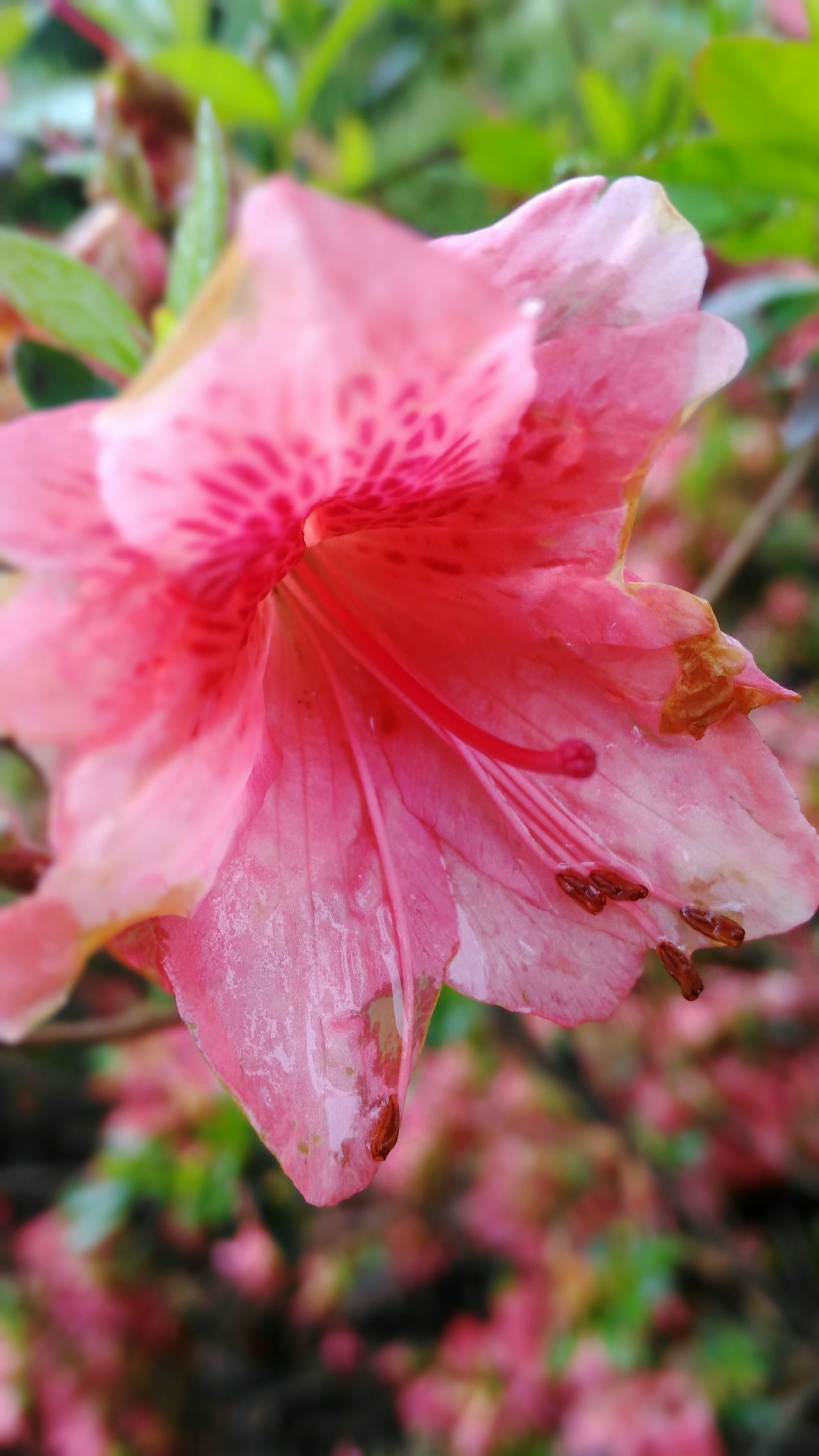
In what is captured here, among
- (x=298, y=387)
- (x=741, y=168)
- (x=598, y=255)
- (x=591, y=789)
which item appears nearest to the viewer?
(x=298, y=387)

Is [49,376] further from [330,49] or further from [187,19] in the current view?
[187,19]

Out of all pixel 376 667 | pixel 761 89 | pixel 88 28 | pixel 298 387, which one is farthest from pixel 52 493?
pixel 88 28

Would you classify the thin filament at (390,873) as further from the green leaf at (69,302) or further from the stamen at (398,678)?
the green leaf at (69,302)

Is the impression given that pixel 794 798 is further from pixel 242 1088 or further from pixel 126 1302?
pixel 126 1302

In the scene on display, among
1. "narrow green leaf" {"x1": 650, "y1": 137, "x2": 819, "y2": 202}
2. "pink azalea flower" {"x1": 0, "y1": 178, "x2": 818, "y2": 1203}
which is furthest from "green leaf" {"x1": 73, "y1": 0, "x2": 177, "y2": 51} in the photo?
"pink azalea flower" {"x1": 0, "y1": 178, "x2": 818, "y2": 1203}

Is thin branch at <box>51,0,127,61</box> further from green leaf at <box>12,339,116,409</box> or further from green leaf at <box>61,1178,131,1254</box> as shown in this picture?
green leaf at <box>61,1178,131,1254</box>
